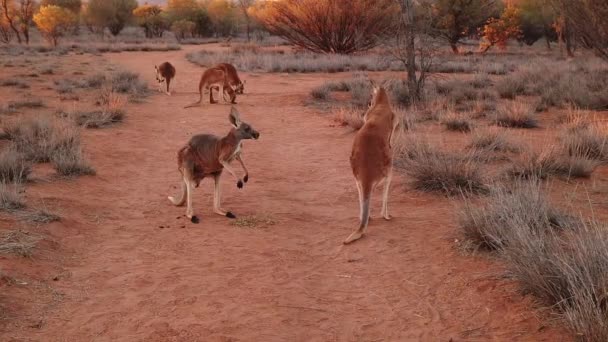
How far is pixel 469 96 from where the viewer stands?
17266mm

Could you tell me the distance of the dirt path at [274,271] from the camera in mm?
4243

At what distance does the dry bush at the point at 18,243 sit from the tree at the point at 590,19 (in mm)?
14154

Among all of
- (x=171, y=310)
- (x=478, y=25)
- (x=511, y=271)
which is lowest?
(x=171, y=310)

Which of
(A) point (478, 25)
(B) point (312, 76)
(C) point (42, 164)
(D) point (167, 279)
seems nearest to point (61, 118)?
(C) point (42, 164)

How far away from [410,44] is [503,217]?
35.5 ft

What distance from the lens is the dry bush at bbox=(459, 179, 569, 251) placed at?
5.26 m

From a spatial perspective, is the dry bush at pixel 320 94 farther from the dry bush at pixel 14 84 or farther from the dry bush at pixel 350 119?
the dry bush at pixel 14 84

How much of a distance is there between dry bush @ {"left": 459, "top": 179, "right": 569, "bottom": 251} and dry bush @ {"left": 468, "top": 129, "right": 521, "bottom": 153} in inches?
160

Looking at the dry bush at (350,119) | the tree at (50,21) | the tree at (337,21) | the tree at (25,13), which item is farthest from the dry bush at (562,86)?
the tree at (25,13)

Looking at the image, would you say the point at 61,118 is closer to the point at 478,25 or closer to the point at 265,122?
the point at 265,122

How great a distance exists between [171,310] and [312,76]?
2121 centimetres

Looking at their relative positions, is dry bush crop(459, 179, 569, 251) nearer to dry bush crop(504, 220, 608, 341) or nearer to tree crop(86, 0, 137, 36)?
dry bush crop(504, 220, 608, 341)

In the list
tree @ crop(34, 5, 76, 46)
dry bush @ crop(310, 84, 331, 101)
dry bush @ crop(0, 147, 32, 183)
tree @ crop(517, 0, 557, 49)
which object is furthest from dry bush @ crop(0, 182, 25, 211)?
tree @ crop(34, 5, 76, 46)

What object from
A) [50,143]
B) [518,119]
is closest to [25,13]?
[50,143]
